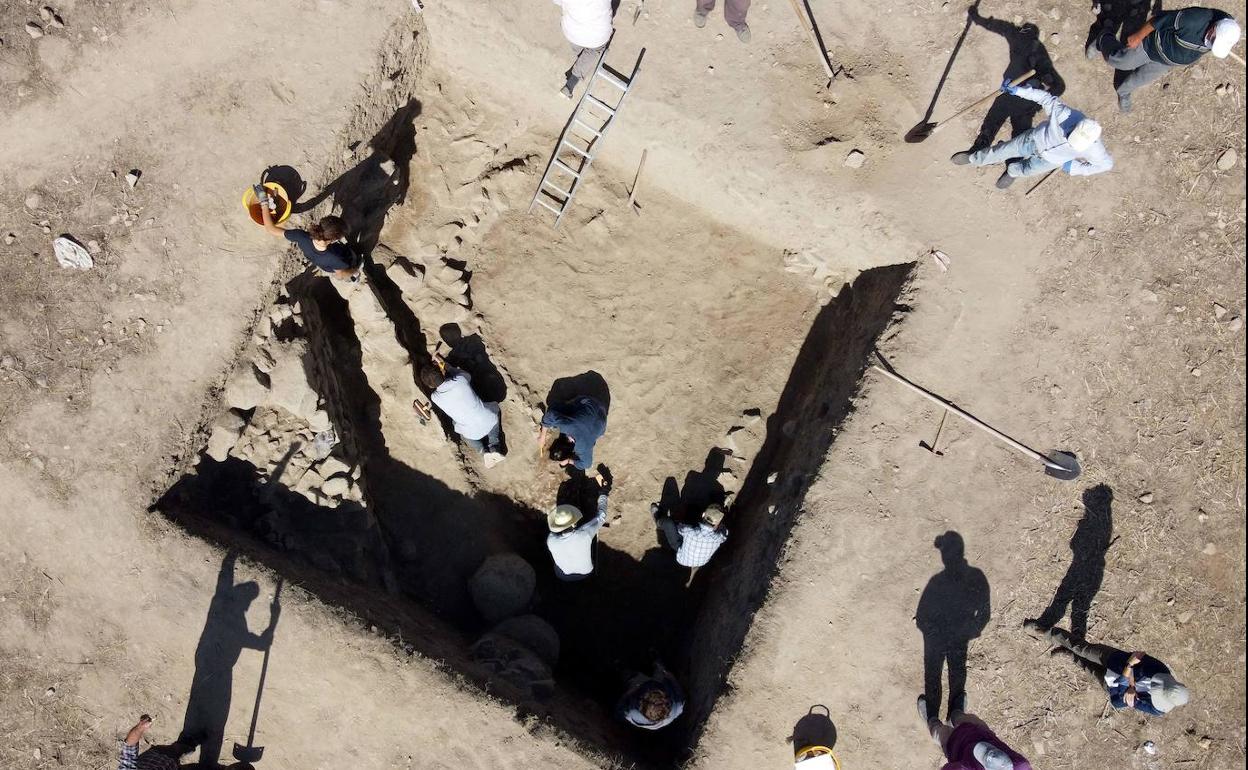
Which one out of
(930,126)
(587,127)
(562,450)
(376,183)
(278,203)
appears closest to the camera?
(278,203)

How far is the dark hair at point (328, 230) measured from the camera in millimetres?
6953

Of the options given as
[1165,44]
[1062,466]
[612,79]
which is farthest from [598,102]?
[1062,466]

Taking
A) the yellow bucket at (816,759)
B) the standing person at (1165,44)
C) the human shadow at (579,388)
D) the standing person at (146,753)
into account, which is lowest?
the standing person at (146,753)

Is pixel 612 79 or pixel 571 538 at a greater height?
pixel 612 79

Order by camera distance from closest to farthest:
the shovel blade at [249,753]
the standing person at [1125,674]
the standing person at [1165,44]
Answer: the standing person at [1165,44], the standing person at [1125,674], the shovel blade at [249,753]

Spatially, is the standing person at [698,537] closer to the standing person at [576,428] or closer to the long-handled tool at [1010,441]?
the standing person at [576,428]

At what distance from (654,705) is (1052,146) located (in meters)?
6.90

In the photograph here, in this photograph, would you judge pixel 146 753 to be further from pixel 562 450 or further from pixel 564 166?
pixel 564 166

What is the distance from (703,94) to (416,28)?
3.38 metres

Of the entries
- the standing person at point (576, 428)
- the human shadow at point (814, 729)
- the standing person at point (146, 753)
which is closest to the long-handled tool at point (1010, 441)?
the standing person at point (576, 428)

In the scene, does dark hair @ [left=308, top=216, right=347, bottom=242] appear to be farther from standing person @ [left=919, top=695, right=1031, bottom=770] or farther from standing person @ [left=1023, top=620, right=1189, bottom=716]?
standing person @ [left=1023, top=620, right=1189, bottom=716]

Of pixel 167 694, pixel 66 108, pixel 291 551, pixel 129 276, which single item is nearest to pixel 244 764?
pixel 167 694

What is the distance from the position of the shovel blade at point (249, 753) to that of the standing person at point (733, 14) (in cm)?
926

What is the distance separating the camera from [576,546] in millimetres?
7805
